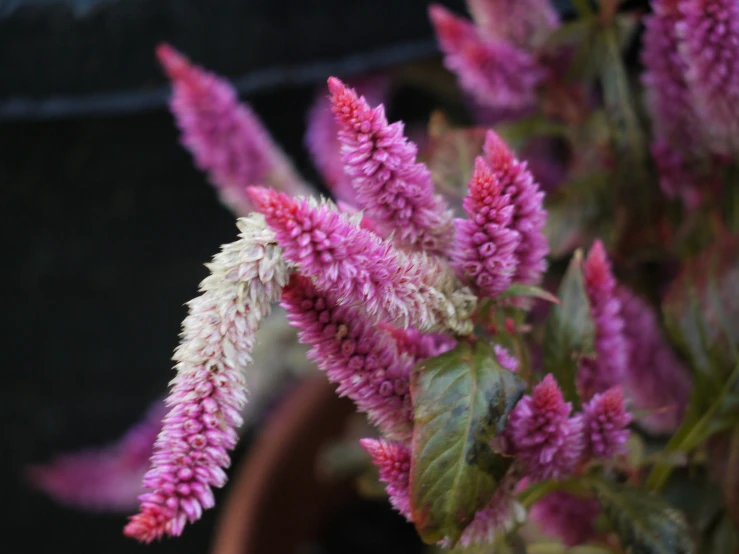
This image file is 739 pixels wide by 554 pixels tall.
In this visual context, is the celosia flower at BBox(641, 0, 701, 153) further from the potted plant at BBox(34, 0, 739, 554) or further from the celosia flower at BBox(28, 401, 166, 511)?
the celosia flower at BBox(28, 401, 166, 511)

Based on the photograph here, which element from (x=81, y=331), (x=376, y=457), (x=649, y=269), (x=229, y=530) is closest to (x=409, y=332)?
(x=376, y=457)

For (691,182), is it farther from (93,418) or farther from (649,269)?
(93,418)

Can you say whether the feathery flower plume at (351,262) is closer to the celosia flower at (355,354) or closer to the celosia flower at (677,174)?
the celosia flower at (355,354)

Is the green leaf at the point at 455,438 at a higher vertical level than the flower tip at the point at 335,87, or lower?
lower

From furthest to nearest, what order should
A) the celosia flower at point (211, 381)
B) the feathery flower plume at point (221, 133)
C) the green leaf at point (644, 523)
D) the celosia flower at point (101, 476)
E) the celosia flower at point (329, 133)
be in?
the celosia flower at point (101, 476) < the celosia flower at point (329, 133) < the feathery flower plume at point (221, 133) < the green leaf at point (644, 523) < the celosia flower at point (211, 381)

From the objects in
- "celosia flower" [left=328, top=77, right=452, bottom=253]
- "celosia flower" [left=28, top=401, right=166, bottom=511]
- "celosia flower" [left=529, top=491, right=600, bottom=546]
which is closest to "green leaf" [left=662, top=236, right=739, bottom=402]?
"celosia flower" [left=529, top=491, right=600, bottom=546]

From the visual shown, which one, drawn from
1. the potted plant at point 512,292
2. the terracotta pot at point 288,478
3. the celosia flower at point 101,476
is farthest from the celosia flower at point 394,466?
the terracotta pot at point 288,478

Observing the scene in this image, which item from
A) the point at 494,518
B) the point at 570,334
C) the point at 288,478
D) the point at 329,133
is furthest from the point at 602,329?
the point at 288,478
